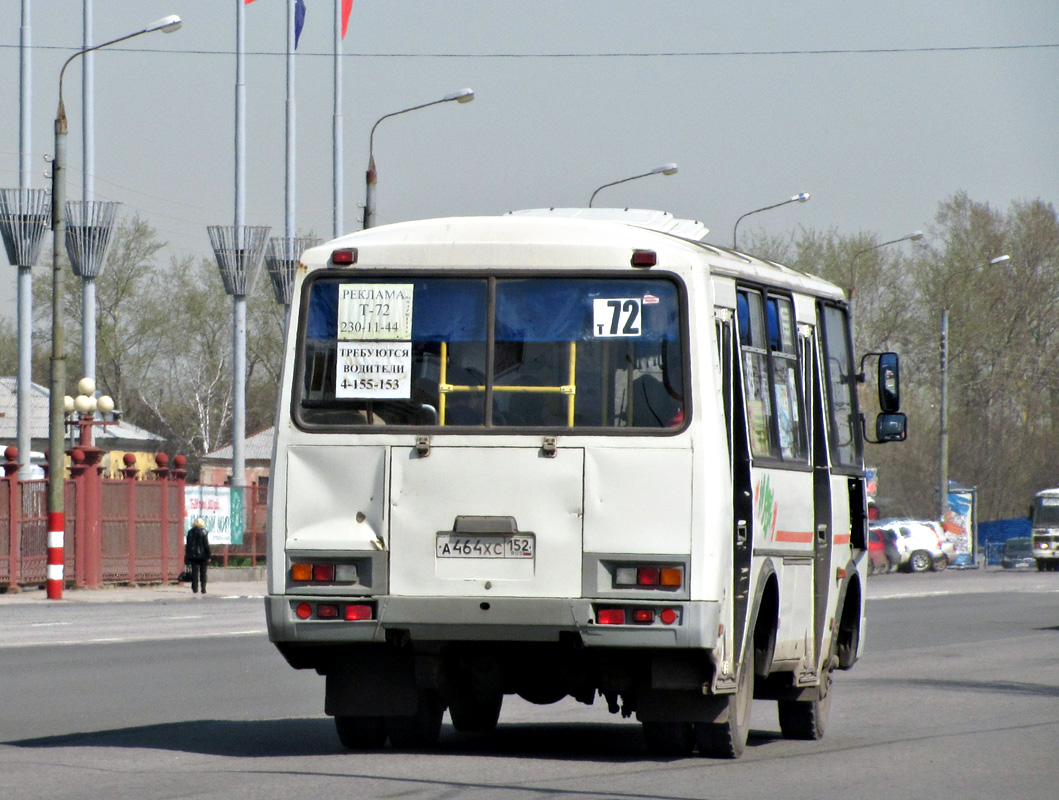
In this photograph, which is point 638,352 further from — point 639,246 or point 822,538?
point 822,538

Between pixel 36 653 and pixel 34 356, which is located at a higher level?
pixel 34 356

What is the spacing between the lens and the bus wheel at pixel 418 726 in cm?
1007

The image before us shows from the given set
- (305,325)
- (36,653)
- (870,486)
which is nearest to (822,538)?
(305,325)

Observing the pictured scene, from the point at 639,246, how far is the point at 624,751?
2.90 m

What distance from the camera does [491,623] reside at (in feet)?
29.7

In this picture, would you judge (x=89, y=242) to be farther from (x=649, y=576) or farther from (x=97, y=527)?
(x=649, y=576)

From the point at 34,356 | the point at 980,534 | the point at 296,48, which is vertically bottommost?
the point at 980,534

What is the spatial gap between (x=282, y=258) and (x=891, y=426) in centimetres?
4100

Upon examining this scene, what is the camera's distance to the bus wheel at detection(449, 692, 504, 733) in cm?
1031

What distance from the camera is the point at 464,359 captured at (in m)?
9.37

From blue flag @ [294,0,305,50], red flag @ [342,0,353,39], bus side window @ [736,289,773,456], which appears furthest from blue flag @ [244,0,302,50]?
bus side window @ [736,289,773,456]

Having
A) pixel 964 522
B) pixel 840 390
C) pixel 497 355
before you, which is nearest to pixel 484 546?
pixel 497 355

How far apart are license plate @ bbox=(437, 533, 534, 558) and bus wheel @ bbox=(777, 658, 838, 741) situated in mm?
2844

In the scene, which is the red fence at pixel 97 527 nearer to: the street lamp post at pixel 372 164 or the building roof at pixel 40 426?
the street lamp post at pixel 372 164
